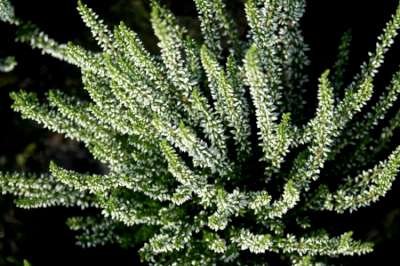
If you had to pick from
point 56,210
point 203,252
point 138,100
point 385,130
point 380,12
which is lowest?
point 56,210

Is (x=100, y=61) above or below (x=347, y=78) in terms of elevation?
above

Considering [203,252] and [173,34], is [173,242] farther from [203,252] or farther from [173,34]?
[173,34]

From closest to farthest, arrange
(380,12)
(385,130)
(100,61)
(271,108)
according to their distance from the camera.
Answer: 1. (271,108)
2. (100,61)
3. (385,130)
4. (380,12)

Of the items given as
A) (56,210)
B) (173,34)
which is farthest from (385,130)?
(56,210)

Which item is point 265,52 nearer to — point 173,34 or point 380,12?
point 173,34

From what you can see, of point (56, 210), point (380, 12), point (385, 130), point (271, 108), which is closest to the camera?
point (271, 108)

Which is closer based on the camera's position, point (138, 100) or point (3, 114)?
point (138, 100)

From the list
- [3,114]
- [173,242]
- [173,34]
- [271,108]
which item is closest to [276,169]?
[271,108]
